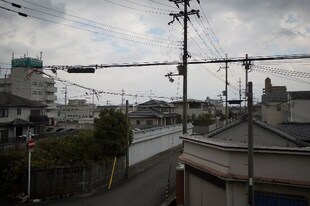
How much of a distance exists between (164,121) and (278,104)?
834 inches

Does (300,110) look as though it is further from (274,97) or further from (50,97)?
(50,97)

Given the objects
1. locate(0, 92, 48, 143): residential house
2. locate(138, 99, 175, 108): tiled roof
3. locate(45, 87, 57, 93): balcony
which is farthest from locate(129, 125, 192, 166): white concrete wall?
locate(45, 87, 57, 93): balcony

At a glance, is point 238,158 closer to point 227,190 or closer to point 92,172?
point 227,190

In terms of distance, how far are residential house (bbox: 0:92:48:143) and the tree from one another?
17.7 m

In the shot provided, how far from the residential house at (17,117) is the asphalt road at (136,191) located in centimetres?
1805

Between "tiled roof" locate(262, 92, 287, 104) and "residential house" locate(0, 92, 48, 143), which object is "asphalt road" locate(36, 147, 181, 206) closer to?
"residential house" locate(0, 92, 48, 143)

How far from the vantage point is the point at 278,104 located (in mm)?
55812

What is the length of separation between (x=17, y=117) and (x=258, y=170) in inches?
1489

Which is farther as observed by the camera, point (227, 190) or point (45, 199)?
point (45, 199)

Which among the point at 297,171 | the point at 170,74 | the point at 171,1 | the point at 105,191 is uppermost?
the point at 171,1

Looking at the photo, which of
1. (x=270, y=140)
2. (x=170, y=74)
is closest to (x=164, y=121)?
(x=170, y=74)

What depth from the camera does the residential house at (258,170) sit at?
11287 mm

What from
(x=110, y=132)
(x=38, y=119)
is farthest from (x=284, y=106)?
(x=38, y=119)

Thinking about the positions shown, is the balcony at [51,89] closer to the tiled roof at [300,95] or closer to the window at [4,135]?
the window at [4,135]
